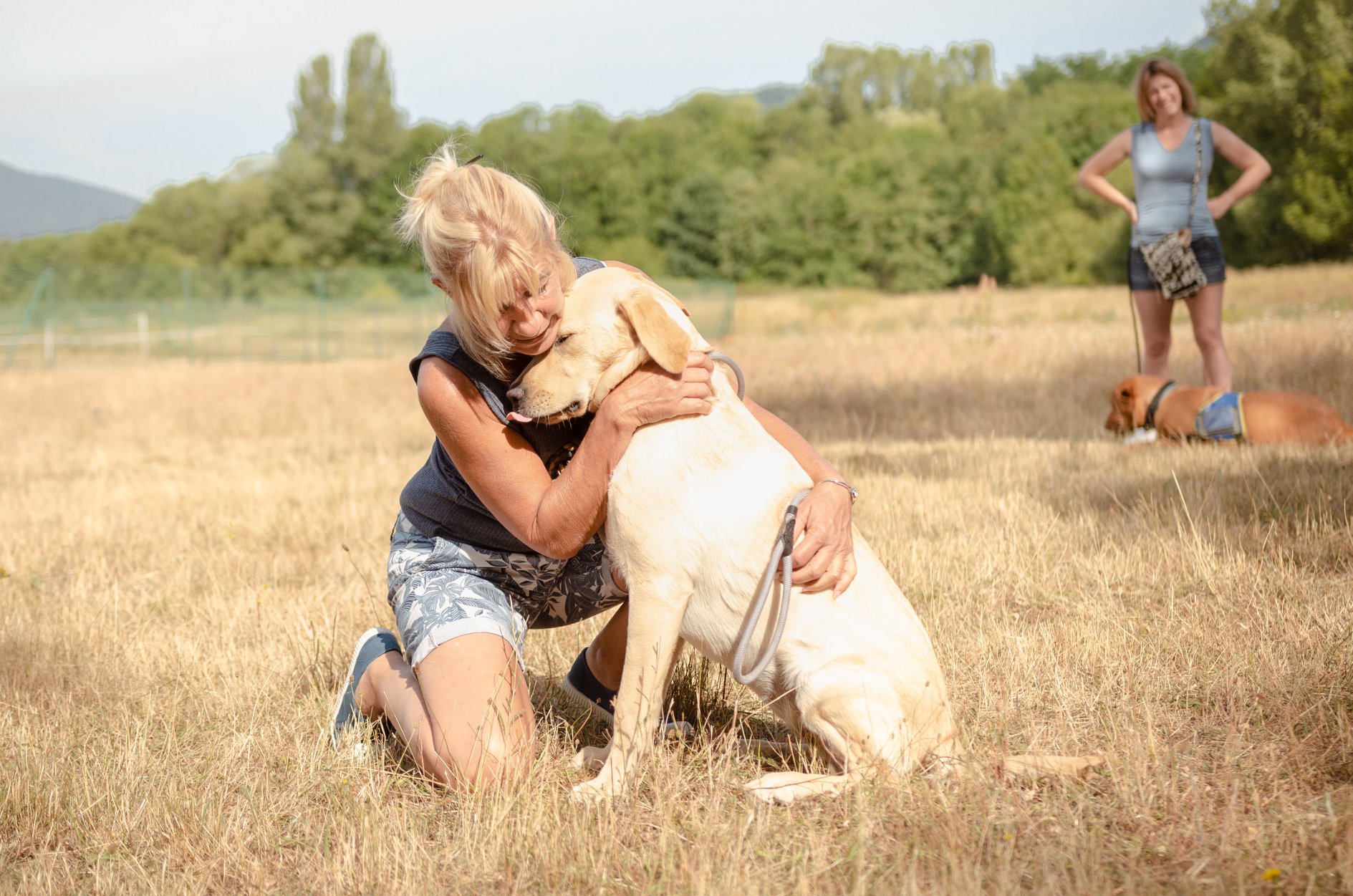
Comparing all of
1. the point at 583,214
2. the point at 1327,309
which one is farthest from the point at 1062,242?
the point at 1327,309

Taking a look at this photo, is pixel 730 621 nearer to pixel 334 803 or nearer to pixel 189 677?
pixel 334 803

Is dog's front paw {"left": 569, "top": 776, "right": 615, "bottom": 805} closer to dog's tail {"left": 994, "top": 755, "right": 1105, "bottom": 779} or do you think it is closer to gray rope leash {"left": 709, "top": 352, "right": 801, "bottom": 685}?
gray rope leash {"left": 709, "top": 352, "right": 801, "bottom": 685}

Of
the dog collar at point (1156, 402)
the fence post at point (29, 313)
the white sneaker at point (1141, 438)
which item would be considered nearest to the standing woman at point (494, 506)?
the white sneaker at point (1141, 438)

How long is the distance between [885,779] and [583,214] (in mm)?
65594

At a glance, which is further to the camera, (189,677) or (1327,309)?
(1327,309)

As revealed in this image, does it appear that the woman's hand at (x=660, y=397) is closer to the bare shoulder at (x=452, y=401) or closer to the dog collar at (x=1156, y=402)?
the bare shoulder at (x=452, y=401)

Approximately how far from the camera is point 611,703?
11.1 ft

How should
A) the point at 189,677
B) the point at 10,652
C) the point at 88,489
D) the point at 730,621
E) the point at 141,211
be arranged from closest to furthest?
the point at 730,621
the point at 189,677
the point at 10,652
the point at 88,489
the point at 141,211

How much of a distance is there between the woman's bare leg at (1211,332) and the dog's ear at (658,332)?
5.57m

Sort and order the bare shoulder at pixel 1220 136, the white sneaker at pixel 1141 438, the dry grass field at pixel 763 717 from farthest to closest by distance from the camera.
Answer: the bare shoulder at pixel 1220 136
the white sneaker at pixel 1141 438
the dry grass field at pixel 763 717

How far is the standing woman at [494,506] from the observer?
8.99 feet

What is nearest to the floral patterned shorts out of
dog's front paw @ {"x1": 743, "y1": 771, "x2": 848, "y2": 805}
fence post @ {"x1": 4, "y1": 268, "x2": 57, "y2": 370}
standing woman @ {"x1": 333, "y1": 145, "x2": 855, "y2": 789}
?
standing woman @ {"x1": 333, "y1": 145, "x2": 855, "y2": 789}

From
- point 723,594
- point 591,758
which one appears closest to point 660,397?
point 723,594

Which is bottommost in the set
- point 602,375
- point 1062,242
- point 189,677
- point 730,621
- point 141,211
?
point 189,677
